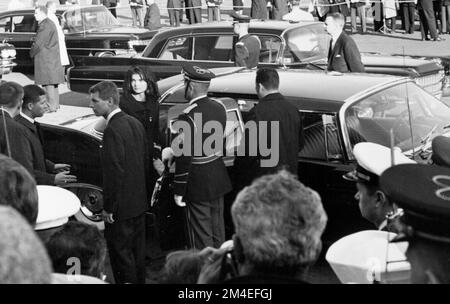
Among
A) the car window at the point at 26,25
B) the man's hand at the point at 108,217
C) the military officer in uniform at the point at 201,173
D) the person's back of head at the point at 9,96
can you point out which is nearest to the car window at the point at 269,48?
the military officer in uniform at the point at 201,173

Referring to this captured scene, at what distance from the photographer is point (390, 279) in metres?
3.21

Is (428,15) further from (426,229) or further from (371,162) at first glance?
(426,229)

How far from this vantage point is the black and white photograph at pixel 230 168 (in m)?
2.55

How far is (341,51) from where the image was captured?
9.02m

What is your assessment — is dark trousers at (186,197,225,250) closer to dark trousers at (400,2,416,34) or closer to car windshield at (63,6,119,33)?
car windshield at (63,6,119,33)

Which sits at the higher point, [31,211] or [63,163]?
[31,211]

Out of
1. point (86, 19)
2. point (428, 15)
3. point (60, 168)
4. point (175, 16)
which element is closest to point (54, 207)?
point (60, 168)

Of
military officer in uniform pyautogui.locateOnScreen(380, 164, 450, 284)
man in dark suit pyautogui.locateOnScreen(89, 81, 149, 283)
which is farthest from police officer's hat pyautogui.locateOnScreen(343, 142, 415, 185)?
man in dark suit pyautogui.locateOnScreen(89, 81, 149, 283)

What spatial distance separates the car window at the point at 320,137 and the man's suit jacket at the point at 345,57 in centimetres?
282

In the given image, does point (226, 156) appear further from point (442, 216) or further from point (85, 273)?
point (442, 216)
